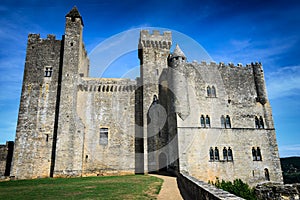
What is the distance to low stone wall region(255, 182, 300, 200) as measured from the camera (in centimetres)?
1769

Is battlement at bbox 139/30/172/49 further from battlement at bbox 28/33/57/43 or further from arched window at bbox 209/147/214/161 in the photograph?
arched window at bbox 209/147/214/161

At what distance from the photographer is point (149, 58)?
82.9 feet

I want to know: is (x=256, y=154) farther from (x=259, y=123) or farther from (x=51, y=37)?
(x=51, y=37)

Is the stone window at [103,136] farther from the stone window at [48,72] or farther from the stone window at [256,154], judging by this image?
the stone window at [256,154]

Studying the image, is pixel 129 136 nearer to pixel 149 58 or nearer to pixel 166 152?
pixel 166 152

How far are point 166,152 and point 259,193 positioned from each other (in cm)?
874

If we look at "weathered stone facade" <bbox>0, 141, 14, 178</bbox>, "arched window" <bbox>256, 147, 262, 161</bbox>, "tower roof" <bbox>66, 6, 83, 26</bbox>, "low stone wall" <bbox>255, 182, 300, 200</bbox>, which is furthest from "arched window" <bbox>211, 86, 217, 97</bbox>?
"weathered stone facade" <bbox>0, 141, 14, 178</bbox>

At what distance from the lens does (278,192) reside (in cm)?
1803

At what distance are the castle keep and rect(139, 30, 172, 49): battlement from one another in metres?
0.13

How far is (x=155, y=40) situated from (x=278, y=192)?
774 inches

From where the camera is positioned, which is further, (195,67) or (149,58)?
(149,58)

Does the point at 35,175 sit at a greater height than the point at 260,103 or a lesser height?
lesser

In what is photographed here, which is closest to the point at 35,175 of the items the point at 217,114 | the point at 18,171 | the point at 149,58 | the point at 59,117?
the point at 18,171

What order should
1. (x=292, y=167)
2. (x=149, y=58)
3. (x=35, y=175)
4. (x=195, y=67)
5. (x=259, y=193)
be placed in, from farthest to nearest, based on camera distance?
(x=292, y=167), (x=149, y=58), (x=195, y=67), (x=35, y=175), (x=259, y=193)
